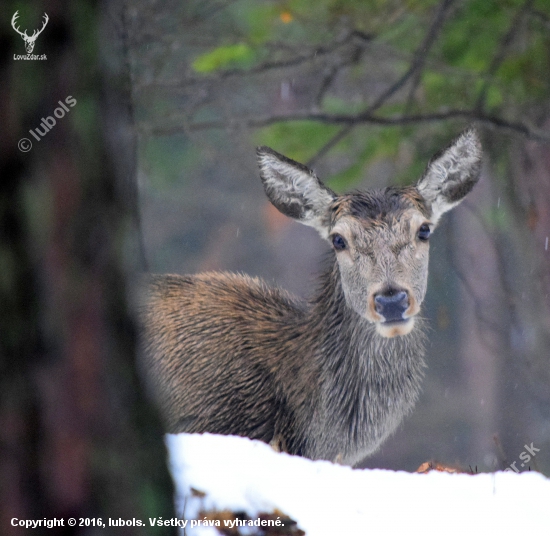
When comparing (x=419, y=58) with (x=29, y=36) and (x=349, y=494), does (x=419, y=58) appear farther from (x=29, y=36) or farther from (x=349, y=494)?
(x=29, y=36)

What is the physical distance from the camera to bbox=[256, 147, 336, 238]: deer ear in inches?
190

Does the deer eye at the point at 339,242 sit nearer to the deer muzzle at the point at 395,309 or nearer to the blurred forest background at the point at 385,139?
the deer muzzle at the point at 395,309

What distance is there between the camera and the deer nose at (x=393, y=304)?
162 inches

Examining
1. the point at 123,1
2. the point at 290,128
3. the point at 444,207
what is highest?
the point at 123,1

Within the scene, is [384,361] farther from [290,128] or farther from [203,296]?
[290,128]

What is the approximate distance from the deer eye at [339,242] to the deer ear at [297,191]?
25cm

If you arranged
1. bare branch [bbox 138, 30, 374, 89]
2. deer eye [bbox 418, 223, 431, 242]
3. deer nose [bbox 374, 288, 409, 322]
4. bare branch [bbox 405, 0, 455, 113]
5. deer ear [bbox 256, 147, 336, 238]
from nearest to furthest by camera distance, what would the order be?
deer nose [bbox 374, 288, 409, 322], deer eye [bbox 418, 223, 431, 242], deer ear [bbox 256, 147, 336, 238], bare branch [bbox 138, 30, 374, 89], bare branch [bbox 405, 0, 455, 113]

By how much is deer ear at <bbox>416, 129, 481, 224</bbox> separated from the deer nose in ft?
3.19

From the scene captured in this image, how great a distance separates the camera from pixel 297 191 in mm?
4906

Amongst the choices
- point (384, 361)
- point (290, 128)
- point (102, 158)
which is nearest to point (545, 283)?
point (290, 128)

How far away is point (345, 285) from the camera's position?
14.9 feet

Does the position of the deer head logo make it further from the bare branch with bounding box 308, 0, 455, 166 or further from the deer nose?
the bare branch with bounding box 308, 0, 455, 166

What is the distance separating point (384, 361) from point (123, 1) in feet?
10.7

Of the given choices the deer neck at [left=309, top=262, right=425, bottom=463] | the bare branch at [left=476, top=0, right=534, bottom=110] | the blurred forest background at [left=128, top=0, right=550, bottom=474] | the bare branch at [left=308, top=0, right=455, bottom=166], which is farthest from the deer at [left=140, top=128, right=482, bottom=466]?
the bare branch at [left=308, top=0, right=455, bottom=166]
